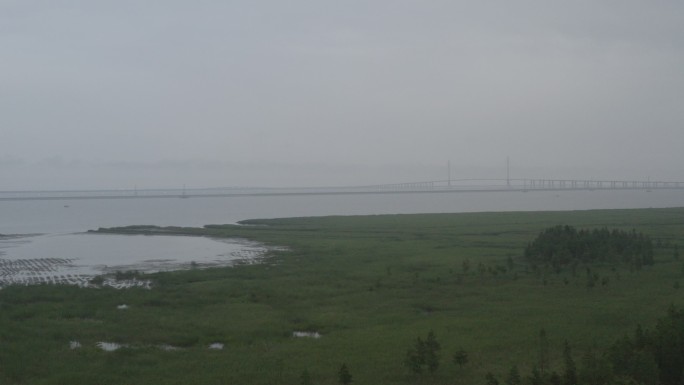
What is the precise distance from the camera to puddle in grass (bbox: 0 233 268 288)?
84.5 feet

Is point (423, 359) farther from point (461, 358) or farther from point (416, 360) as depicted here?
point (461, 358)

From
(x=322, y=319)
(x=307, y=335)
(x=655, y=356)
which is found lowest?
(x=307, y=335)

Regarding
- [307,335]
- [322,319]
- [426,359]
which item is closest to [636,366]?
[426,359]

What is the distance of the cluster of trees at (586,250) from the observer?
74.7ft

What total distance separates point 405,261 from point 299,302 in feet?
31.5

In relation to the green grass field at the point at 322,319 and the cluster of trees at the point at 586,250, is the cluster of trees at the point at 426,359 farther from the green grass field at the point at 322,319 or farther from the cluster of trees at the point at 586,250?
the cluster of trees at the point at 586,250

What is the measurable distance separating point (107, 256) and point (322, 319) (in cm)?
2173

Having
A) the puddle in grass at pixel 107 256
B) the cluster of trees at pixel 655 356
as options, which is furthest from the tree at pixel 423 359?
the puddle in grass at pixel 107 256

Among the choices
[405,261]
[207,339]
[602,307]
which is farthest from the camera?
[405,261]

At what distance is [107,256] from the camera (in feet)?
111

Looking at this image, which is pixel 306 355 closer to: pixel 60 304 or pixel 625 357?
pixel 625 357

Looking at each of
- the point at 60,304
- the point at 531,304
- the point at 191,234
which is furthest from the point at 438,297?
the point at 191,234

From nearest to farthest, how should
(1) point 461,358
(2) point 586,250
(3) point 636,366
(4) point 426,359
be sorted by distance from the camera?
(3) point 636,366
(4) point 426,359
(1) point 461,358
(2) point 586,250

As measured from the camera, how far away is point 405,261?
87.5ft
